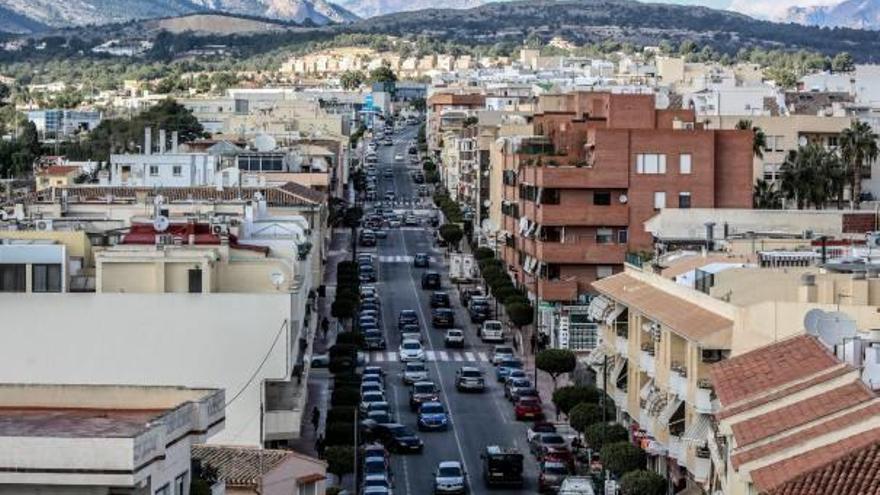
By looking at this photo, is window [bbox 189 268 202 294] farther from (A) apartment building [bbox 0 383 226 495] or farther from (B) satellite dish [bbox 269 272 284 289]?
(A) apartment building [bbox 0 383 226 495]

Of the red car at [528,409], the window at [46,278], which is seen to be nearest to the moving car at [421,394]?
the red car at [528,409]

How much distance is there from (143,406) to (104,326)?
25978mm

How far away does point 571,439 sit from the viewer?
66.8m

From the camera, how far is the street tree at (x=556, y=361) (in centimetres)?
7669

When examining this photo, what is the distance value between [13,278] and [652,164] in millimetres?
43477

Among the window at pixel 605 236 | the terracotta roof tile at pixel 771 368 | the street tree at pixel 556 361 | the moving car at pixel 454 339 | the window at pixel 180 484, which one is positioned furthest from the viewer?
the window at pixel 605 236

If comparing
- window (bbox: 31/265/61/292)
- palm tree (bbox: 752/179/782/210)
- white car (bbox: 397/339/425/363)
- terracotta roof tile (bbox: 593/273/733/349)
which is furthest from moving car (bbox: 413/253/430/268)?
window (bbox: 31/265/61/292)

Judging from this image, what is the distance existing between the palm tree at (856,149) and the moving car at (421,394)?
146ft

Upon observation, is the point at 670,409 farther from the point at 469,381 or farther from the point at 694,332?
the point at 469,381

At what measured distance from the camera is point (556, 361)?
7669 centimetres

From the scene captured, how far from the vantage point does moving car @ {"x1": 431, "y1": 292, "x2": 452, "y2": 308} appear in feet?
341

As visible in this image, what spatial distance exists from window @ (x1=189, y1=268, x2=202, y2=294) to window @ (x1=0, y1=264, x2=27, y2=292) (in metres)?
3.84

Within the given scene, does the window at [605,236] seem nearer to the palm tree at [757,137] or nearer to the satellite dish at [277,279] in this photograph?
the palm tree at [757,137]

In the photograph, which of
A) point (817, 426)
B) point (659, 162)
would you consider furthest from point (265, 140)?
point (817, 426)
